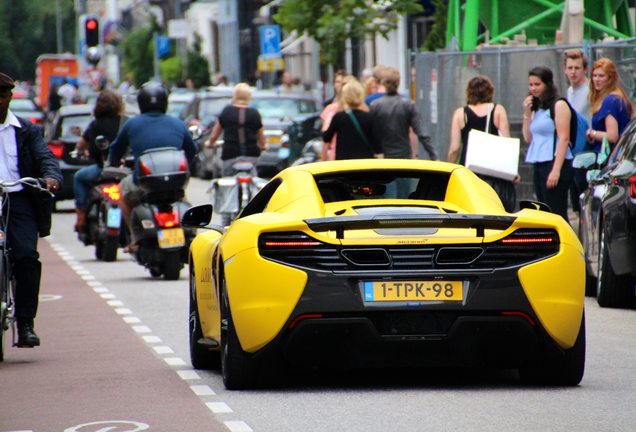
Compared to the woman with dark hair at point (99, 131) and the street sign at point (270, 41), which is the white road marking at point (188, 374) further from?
the street sign at point (270, 41)

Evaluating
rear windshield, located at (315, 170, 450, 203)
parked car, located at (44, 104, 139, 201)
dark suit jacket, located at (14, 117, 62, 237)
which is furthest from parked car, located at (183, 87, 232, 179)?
rear windshield, located at (315, 170, 450, 203)

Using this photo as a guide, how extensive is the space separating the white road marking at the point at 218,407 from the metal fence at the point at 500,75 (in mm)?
11045

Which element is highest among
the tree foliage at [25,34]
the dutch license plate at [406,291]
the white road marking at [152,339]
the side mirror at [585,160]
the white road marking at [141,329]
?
the dutch license plate at [406,291]

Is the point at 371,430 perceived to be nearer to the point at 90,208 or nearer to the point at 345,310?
the point at 345,310

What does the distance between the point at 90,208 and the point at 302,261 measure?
1306 centimetres

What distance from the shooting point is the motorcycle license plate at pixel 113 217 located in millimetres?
20516

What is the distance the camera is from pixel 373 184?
1035 cm

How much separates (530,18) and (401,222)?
71.3 feet

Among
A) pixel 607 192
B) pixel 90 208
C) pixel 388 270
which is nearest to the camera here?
pixel 388 270

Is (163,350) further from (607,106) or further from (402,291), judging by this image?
(607,106)

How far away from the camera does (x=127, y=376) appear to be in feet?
34.7

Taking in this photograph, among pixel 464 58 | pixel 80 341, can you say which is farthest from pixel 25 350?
pixel 464 58

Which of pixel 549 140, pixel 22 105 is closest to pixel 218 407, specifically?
pixel 549 140

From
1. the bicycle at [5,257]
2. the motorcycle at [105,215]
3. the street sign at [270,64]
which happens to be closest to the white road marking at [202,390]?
the bicycle at [5,257]
